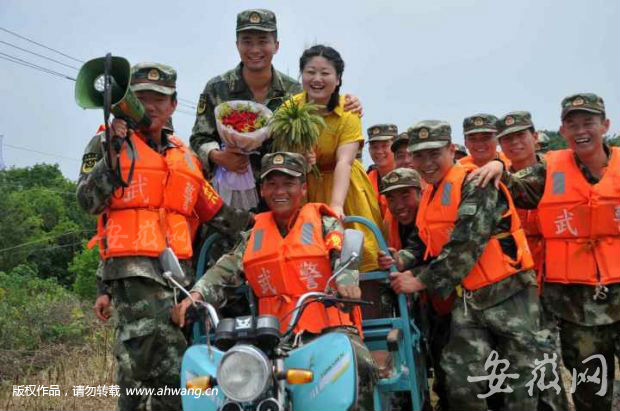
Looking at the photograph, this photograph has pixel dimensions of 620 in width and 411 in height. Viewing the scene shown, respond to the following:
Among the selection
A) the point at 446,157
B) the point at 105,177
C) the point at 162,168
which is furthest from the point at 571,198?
the point at 105,177

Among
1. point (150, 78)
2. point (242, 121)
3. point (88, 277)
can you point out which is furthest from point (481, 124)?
point (88, 277)

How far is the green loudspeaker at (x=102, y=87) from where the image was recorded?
450 cm

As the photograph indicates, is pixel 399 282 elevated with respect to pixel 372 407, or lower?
elevated

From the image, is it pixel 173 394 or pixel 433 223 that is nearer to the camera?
pixel 173 394

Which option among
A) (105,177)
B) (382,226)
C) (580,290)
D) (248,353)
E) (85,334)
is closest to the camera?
(248,353)

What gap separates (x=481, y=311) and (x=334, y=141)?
5.84 feet

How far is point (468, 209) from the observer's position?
16.7 feet

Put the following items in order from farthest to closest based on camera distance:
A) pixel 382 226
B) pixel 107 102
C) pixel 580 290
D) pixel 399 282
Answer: pixel 382 226
pixel 580 290
pixel 399 282
pixel 107 102

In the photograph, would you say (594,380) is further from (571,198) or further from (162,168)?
(162,168)

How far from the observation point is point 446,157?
543 cm

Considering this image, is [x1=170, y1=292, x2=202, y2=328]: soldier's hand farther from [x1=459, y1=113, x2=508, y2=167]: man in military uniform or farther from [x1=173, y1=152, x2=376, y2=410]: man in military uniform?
[x1=459, y1=113, x2=508, y2=167]: man in military uniform

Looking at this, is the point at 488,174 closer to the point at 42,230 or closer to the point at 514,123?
the point at 514,123

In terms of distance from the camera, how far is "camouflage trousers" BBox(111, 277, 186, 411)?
477 centimetres

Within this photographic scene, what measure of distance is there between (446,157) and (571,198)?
3.65 ft
